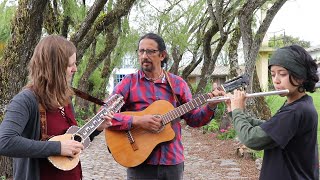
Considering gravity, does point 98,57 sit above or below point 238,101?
above

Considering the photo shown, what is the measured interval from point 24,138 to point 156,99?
4.69 feet

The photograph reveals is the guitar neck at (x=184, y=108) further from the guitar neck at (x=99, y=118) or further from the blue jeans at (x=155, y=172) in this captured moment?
the guitar neck at (x=99, y=118)

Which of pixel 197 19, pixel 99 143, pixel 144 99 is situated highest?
pixel 197 19

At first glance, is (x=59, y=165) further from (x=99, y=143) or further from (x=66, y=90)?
(x=99, y=143)

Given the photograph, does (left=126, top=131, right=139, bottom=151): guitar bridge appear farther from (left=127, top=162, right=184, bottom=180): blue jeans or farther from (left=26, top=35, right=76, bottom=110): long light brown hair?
(left=26, top=35, right=76, bottom=110): long light brown hair

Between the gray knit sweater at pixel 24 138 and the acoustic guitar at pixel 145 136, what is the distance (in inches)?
43.8

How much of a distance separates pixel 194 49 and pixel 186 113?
12947mm

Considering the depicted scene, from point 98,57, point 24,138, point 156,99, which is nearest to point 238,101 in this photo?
point 156,99

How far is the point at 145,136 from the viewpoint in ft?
11.3

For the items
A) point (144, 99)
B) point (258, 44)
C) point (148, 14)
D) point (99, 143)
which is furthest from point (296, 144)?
point (148, 14)

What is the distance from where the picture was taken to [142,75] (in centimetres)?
349

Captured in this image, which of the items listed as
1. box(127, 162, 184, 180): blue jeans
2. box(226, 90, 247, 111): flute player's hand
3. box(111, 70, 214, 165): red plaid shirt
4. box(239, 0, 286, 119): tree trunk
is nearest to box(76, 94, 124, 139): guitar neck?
box(111, 70, 214, 165): red plaid shirt

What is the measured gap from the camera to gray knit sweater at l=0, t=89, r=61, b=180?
2172mm

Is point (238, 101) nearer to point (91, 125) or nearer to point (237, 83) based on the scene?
point (237, 83)
